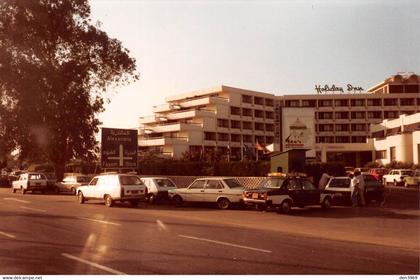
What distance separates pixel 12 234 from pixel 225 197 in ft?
37.6

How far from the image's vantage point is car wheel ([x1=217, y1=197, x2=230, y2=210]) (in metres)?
22.7

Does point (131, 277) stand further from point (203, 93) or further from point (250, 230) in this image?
point (203, 93)

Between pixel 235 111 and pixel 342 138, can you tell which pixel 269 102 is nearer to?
pixel 235 111

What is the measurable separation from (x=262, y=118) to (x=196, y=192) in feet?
240

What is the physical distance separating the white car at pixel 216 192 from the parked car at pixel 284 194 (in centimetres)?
183

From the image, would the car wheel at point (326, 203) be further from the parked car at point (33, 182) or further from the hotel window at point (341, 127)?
the hotel window at point (341, 127)

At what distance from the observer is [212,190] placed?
905 inches

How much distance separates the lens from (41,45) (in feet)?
126

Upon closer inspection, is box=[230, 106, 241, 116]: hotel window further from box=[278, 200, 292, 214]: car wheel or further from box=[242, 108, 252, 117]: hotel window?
box=[278, 200, 292, 214]: car wheel

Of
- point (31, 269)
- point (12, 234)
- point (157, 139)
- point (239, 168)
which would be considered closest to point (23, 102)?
point (239, 168)

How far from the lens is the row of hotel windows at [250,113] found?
9069 centimetres

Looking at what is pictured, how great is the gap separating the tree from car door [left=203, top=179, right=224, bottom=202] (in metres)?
19.0

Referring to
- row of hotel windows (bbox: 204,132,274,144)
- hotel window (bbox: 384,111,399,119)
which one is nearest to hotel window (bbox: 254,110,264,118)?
row of hotel windows (bbox: 204,132,274,144)

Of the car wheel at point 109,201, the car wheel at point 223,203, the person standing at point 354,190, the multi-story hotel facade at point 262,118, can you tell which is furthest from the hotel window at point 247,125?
the car wheel at point 223,203
